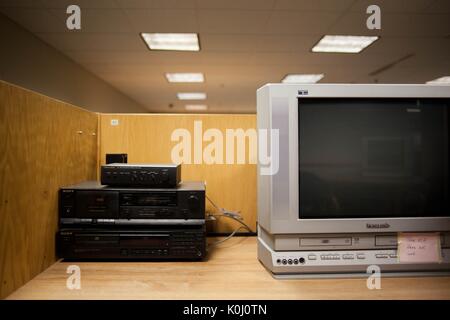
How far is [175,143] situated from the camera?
51.2 inches

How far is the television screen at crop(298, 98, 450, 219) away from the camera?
857mm

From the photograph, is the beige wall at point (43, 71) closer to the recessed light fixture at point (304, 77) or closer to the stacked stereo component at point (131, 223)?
the stacked stereo component at point (131, 223)

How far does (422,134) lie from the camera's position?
0.86 m

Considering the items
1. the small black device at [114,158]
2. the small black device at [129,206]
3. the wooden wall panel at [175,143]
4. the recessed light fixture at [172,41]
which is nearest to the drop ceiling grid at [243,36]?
the recessed light fixture at [172,41]

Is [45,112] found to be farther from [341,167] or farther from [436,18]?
[436,18]

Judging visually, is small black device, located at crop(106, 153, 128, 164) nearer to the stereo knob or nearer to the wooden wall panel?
the wooden wall panel

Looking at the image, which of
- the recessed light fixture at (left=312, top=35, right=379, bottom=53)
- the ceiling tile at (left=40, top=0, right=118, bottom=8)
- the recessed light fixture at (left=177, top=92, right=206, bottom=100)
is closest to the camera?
the ceiling tile at (left=40, top=0, right=118, bottom=8)

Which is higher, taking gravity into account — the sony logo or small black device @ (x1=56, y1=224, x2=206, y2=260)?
the sony logo

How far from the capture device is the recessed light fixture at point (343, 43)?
3.53 m

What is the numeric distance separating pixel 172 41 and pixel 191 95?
318 centimetres

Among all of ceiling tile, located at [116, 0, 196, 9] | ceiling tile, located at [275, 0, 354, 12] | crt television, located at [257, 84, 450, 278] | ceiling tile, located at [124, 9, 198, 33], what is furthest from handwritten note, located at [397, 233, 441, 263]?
ceiling tile, located at [124, 9, 198, 33]

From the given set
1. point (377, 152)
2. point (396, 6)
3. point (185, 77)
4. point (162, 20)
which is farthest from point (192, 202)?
point (185, 77)

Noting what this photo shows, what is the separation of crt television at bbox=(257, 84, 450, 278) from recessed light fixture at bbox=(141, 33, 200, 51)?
292 cm

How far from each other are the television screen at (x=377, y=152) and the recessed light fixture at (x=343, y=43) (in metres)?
2.96
